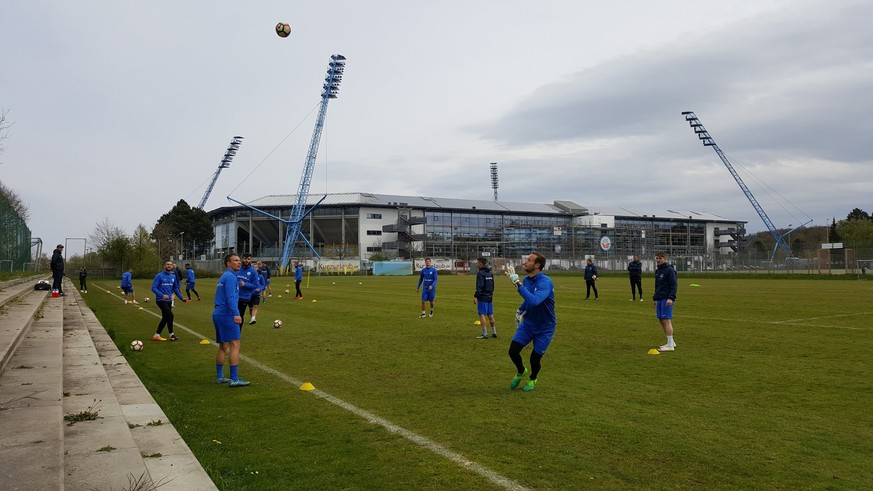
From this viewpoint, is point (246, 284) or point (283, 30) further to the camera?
point (283, 30)

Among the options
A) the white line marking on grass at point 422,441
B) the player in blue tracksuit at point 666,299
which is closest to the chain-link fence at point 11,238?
the white line marking on grass at point 422,441

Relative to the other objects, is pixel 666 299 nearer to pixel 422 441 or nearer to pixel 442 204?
pixel 422 441

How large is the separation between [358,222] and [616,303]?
300 feet

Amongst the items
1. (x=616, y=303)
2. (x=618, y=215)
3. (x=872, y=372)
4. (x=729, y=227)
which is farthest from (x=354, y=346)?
(x=729, y=227)

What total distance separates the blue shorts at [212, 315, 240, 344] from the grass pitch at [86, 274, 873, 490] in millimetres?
778

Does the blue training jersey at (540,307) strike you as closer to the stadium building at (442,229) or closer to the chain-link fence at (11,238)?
the chain-link fence at (11,238)

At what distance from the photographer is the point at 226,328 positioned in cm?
902

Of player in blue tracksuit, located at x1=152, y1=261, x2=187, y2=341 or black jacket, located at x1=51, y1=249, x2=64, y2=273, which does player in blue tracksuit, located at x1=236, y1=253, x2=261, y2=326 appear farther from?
black jacket, located at x1=51, y1=249, x2=64, y2=273

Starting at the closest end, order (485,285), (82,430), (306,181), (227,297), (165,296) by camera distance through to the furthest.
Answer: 1. (82,430)
2. (227,297)
3. (485,285)
4. (165,296)
5. (306,181)

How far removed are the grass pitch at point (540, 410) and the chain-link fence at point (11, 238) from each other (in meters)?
21.3

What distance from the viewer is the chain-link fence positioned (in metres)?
30.5

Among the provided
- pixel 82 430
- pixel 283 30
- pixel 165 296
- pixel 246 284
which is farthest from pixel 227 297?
pixel 283 30

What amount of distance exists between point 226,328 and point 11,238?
32.0 meters

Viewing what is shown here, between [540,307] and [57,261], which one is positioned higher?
[57,261]
